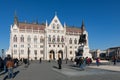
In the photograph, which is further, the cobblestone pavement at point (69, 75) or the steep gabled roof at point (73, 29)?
the steep gabled roof at point (73, 29)

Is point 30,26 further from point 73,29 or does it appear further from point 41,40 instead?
point 73,29

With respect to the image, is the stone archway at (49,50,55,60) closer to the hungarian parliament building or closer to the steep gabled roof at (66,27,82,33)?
the hungarian parliament building

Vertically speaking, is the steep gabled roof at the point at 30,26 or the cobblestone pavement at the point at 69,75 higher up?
the steep gabled roof at the point at 30,26

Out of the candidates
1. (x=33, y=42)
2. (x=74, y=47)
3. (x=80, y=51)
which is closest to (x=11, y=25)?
(x=33, y=42)

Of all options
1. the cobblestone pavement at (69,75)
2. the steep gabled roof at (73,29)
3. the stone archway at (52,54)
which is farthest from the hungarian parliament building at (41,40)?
the cobblestone pavement at (69,75)

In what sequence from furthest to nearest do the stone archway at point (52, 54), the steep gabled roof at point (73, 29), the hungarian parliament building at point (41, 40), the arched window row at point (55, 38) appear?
the steep gabled roof at point (73, 29), the arched window row at point (55, 38), the stone archway at point (52, 54), the hungarian parliament building at point (41, 40)

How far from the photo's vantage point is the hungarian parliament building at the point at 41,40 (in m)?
94.9

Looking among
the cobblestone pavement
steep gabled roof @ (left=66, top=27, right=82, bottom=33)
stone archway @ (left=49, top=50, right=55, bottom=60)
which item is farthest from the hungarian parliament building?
the cobblestone pavement

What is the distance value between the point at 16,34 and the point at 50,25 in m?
18.3

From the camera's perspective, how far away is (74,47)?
106 metres

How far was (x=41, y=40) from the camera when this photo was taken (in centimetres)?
10094

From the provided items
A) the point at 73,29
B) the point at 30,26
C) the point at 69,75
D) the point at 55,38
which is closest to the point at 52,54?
the point at 55,38

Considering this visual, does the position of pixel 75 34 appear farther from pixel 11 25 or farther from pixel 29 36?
pixel 11 25

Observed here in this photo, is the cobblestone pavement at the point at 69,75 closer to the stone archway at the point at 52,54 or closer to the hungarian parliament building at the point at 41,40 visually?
the hungarian parliament building at the point at 41,40
